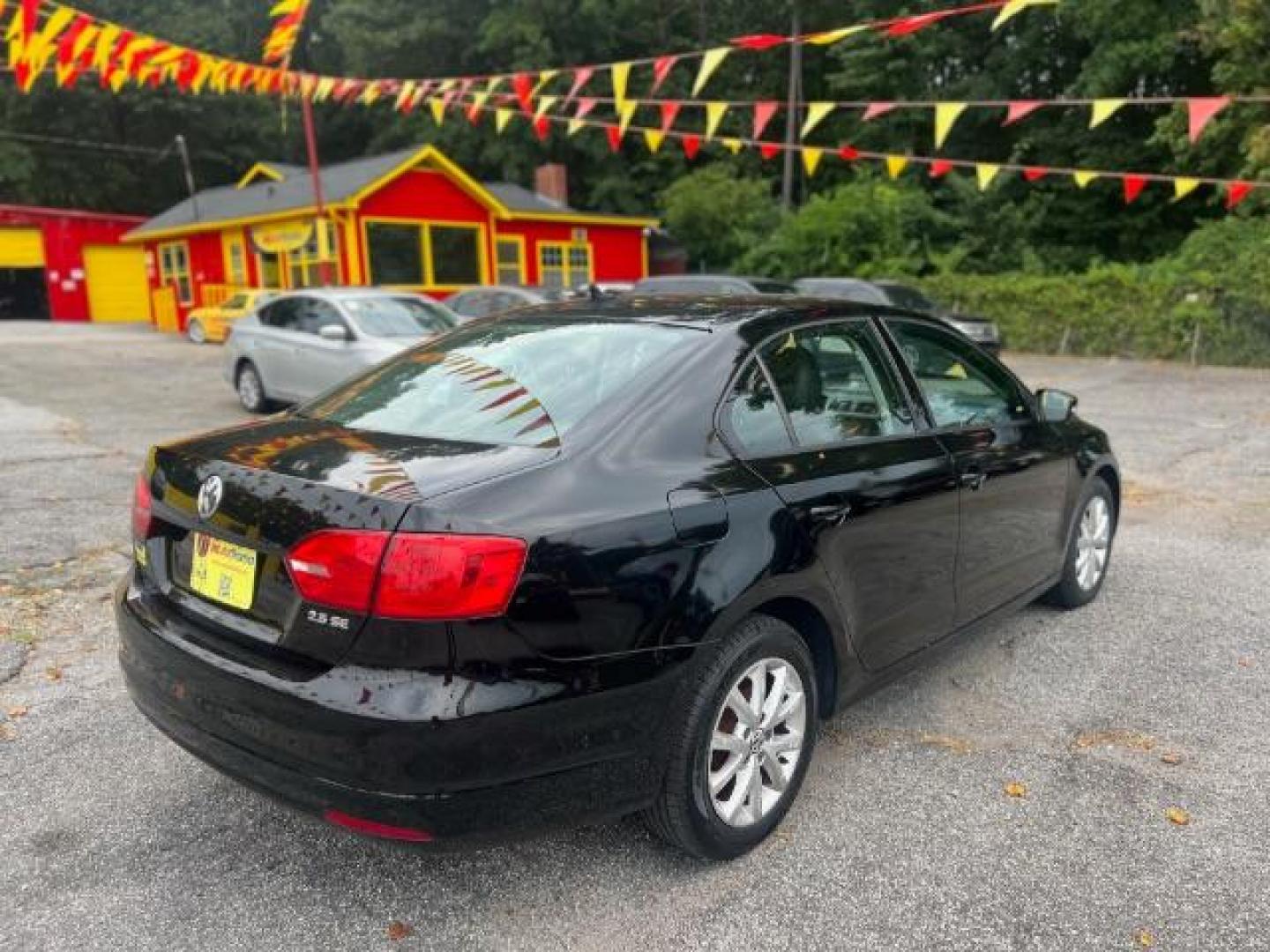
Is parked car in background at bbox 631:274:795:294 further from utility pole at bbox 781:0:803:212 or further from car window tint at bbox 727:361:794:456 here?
utility pole at bbox 781:0:803:212

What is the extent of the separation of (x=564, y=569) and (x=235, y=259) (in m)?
27.2

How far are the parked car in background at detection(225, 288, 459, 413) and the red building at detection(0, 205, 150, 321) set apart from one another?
25.0 metres

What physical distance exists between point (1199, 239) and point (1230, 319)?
3435 mm

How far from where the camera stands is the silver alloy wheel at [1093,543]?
4785 mm

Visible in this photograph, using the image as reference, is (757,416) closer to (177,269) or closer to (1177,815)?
(1177,815)

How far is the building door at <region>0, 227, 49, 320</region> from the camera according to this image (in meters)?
33.7

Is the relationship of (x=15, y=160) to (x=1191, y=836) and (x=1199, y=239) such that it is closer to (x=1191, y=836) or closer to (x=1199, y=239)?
(x=1199, y=239)

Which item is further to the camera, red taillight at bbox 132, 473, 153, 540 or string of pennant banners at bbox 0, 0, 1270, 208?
string of pennant banners at bbox 0, 0, 1270, 208

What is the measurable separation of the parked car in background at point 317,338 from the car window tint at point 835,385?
735cm

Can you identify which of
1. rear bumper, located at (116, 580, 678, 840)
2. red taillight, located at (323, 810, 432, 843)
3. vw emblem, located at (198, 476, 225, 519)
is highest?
vw emblem, located at (198, 476, 225, 519)

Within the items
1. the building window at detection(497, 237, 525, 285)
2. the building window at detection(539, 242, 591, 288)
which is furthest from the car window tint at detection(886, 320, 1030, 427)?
the building window at detection(539, 242, 591, 288)

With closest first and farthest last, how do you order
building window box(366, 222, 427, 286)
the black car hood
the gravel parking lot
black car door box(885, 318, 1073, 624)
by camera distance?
1. the black car hood
2. the gravel parking lot
3. black car door box(885, 318, 1073, 624)
4. building window box(366, 222, 427, 286)

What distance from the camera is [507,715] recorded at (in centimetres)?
229

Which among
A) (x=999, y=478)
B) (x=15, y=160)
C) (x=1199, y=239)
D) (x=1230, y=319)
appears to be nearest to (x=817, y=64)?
(x=1199, y=239)
